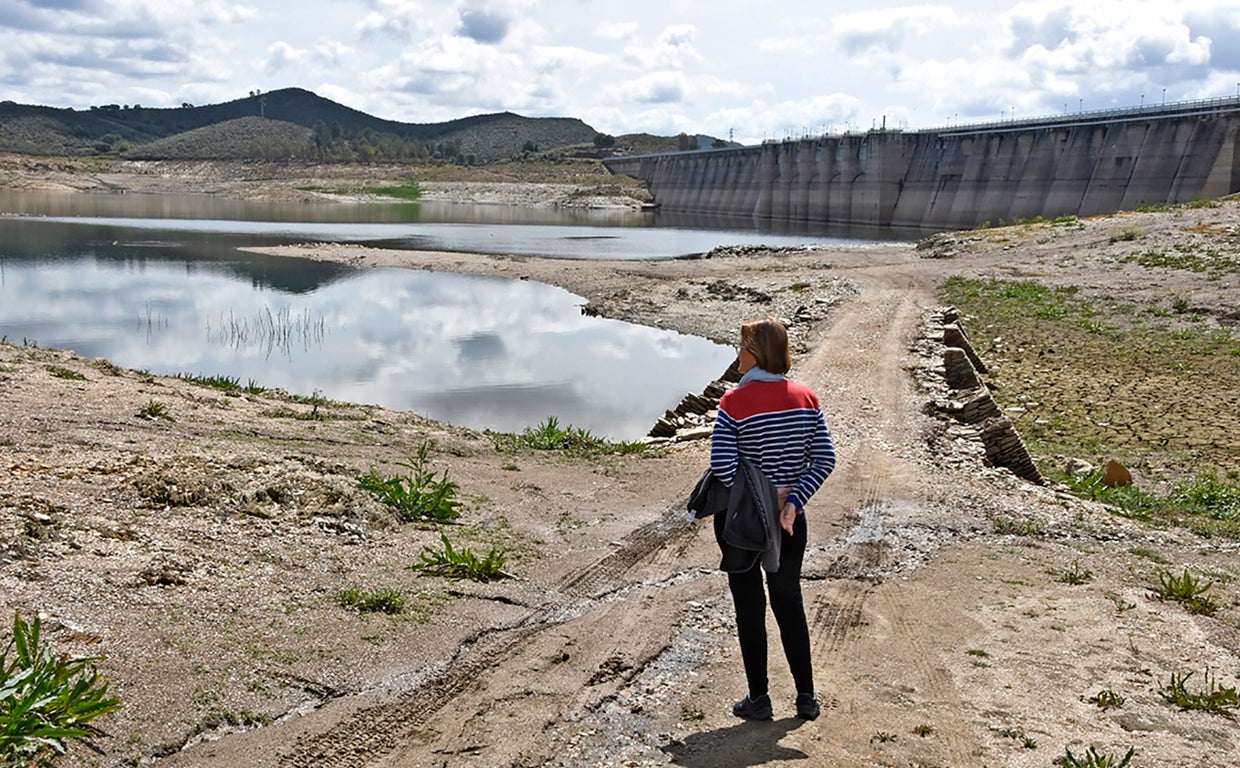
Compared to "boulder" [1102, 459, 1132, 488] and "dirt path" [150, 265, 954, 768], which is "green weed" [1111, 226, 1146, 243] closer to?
"boulder" [1102, 459, 1132, 488]

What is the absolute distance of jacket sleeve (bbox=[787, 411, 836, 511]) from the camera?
18.1 feet

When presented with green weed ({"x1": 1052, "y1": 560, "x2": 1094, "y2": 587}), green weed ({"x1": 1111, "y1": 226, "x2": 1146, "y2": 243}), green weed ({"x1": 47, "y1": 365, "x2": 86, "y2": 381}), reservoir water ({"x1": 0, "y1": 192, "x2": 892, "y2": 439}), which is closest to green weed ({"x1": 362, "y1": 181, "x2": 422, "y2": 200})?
reservoir water ({"x1": 0, "y1": 192, "x2": 892, "y2": 439})

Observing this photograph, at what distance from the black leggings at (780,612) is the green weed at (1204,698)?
Answer: 7.05ft

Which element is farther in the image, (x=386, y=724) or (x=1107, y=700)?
(x=1107, y=700)

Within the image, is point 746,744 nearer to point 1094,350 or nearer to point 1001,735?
point 1001,735

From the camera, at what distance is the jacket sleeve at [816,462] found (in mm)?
5527

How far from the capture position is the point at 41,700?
4809 mm

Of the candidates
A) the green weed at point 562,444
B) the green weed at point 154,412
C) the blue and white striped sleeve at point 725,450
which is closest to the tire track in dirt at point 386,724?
the blue and white striped sleeve at point 725,450

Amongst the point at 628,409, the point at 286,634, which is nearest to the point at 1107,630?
the point at 286,634

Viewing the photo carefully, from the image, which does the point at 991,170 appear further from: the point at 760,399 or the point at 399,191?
the point at 399,191

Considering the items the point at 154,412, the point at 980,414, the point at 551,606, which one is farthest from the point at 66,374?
the point at 980,414

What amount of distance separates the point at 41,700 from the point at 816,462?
3.94 metres

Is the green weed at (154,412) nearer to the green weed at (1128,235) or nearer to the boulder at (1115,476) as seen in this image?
the boulder at (1115,476)

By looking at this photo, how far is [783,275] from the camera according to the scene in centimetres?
4250
